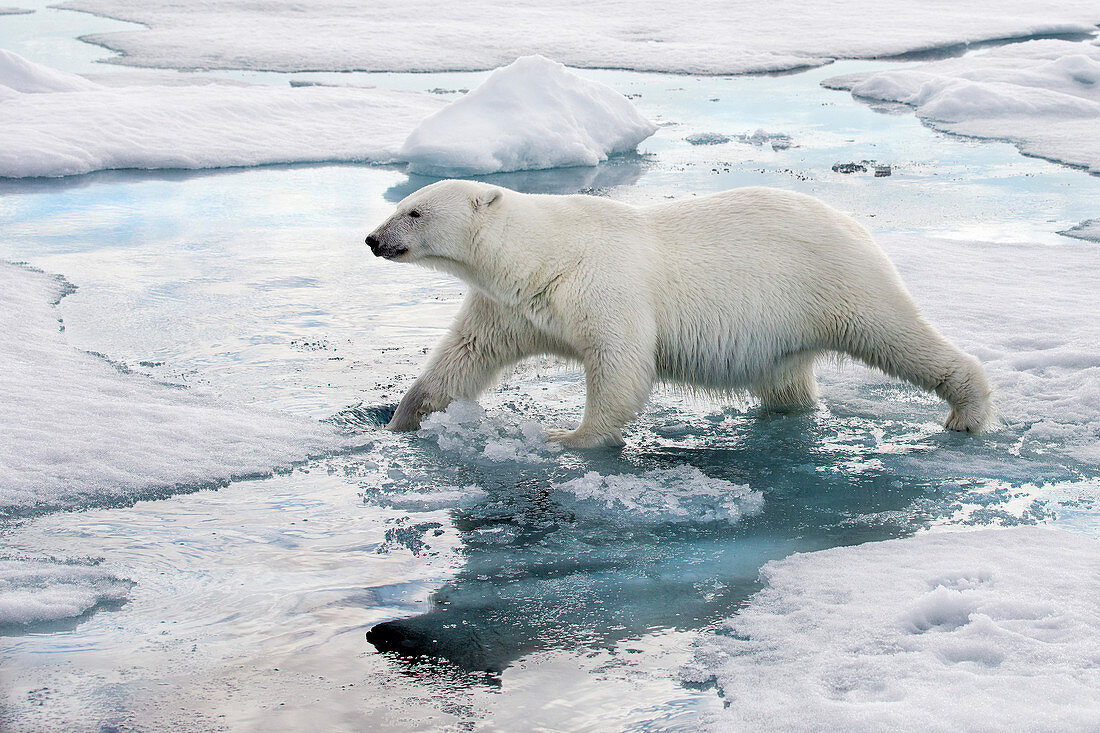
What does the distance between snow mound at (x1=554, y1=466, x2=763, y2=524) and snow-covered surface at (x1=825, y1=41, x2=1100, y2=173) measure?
23.4ft

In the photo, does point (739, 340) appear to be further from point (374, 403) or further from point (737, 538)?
point (374, 403)

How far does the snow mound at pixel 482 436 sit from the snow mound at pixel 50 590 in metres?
1.43

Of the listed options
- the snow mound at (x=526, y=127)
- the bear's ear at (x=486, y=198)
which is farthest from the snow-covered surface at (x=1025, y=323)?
the snow mound at (x=526, y=127)

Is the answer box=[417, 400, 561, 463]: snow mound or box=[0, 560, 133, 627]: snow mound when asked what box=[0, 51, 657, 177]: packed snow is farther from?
box=[0, 560, 133, 627]: snow mound

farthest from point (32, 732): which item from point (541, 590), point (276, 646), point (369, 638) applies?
point (541, 590)

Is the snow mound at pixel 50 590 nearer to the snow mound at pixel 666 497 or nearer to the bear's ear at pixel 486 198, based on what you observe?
the snow mound at pixel 666 497

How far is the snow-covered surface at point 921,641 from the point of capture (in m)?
2.33

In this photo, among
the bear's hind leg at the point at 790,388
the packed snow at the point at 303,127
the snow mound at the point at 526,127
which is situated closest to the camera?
the bear's hind leg at the point at 790,388

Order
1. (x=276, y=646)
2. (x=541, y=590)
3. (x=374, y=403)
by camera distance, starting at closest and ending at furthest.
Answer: (x=276, y=646), (x=541, y=590), (x=374, y=403)

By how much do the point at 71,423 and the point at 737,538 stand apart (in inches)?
95.5

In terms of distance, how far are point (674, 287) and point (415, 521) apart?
1417 millimetres

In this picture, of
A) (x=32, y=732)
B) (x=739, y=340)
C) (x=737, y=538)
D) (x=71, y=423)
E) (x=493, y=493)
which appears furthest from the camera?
(x=739, y=340)

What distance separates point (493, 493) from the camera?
3.76 m

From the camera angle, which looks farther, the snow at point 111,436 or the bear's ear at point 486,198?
the bear's ear at point 486,198
